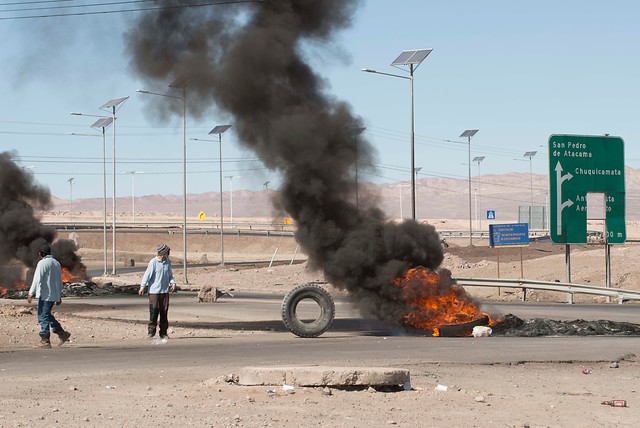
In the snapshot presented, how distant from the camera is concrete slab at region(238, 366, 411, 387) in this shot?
9.94m

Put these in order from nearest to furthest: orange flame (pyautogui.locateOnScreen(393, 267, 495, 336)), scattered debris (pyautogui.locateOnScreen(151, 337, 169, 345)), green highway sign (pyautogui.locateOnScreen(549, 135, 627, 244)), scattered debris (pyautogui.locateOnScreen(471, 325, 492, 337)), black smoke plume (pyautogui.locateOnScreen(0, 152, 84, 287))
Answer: scattered debris (pyautogui.locateOnScreen(151, 337, 169, 345))
scattered debris (pyautogui.locateOnScreen(471, 325, 492, 337))
orange flame (pyautogui.locateOnScreen(393, 267, 495, 336))
green highway sign (pyautogui.locateOnScreen(549, 135, 627, 244))
black smoke plume (pyautogui.locateOnScreen(0, 152, 84, 287))

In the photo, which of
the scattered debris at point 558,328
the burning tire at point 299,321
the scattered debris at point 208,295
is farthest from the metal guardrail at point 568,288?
the burning tire at point 299,321

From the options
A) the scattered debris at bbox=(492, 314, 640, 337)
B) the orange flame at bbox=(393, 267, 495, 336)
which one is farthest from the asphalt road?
the scattered debris at bbox=(492, 314, 640, 337)

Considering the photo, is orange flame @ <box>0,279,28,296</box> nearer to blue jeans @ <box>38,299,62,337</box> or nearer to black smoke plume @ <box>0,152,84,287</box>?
black smoke plume @ <box>0,152,84,287</box>

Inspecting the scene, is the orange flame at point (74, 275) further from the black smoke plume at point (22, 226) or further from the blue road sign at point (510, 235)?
the blue road sign at point (510, 235)

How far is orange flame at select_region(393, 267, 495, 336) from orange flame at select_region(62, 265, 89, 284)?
889 inches

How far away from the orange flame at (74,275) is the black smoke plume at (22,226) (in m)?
0.20

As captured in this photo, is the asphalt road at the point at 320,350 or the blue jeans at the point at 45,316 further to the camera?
the blue jeans at the point at 45,316

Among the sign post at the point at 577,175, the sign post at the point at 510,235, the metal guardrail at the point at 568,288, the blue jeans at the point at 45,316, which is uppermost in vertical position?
the sign post at the point at 577,175

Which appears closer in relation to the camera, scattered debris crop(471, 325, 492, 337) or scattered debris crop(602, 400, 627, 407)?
scattered debris crop(602, 400, 627, 407)

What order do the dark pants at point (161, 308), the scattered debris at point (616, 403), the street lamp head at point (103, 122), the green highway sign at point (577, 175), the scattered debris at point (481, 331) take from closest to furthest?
the scattered debris at point (616, 403)
the dark pants at point (161, 308)
the scattered debris at point (481, 331)
the green highway sign at point (577, 175)
the street lamp head at point (103, 122)

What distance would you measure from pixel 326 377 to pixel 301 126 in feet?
36.2

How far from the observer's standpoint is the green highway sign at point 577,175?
25.9 meters

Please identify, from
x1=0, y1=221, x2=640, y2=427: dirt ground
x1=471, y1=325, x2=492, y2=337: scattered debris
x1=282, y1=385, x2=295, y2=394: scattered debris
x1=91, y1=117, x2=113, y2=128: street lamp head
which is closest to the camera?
x1=0, y1=221, x2=640, y2=427: dirt ground
